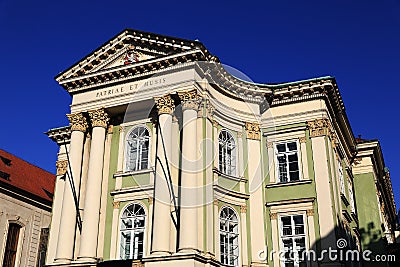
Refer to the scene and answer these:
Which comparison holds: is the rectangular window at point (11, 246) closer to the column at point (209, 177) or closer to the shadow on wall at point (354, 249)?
the column at point (209, 177)

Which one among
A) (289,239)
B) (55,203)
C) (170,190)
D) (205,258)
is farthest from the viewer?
(55,203)

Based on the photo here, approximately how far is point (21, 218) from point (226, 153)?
55.3ft

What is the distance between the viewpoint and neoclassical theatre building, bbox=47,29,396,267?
786 inches

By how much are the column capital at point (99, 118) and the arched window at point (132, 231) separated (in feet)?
13.1

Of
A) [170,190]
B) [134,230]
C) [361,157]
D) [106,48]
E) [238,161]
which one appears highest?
[106,48]

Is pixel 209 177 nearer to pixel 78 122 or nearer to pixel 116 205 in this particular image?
pixel 116 205

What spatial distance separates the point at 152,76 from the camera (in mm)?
21797

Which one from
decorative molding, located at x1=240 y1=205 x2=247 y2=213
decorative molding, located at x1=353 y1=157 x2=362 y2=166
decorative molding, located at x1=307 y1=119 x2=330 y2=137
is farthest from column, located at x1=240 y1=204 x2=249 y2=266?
decorative molding, located at x1=353 y1=157 x2=362 y2=166

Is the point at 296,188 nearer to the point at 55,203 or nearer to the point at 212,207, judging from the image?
the point at 212,207

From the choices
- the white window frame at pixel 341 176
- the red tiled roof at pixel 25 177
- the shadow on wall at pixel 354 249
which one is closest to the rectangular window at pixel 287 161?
the shadow on wall at pixel 354 249

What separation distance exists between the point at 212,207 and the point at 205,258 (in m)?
2.39

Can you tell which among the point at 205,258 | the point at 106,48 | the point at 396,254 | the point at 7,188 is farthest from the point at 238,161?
the point at 7,188

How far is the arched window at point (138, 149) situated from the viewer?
72.6ft

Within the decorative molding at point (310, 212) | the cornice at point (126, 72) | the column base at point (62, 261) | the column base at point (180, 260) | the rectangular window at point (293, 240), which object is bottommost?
the column base at point (180, 260)
